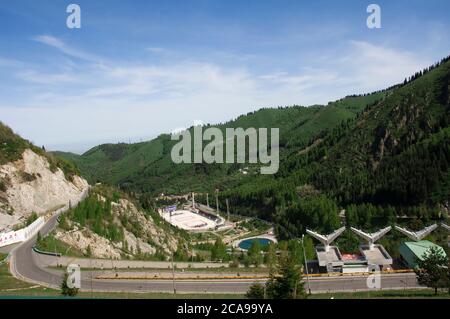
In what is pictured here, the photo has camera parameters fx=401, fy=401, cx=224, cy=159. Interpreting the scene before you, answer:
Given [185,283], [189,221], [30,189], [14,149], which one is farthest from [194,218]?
[185,283]

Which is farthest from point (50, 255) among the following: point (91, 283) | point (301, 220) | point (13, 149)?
point (301, 220)

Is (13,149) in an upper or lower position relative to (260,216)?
upper

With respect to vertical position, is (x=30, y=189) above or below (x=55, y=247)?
above

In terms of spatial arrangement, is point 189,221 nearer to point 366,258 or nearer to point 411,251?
point 366,258

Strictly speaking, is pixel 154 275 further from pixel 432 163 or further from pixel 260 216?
pixel 260 216

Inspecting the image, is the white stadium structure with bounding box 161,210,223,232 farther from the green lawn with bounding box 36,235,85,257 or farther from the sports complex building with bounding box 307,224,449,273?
the sports complex building with bounding box 307,224,449,273

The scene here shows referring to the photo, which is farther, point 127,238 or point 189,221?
point 189,221

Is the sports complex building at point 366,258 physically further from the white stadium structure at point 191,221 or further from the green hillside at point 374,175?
the white stadium structure at point 191,221
